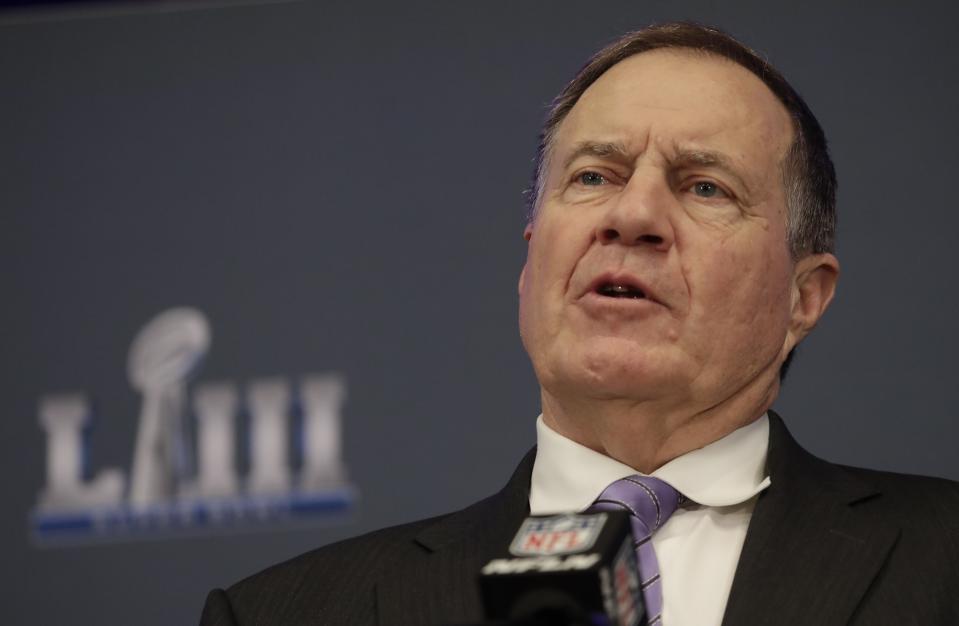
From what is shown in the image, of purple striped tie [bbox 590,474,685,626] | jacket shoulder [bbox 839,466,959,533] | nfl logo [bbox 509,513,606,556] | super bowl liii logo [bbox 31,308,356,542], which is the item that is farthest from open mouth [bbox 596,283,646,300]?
super bowl liii logo [bbox 31,308,356,542]

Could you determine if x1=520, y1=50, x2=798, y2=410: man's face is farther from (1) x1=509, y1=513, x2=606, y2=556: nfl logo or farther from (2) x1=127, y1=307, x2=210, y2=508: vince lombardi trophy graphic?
(2) x1=127, y1=307, x2=210, y2=508: vince lombardi trophy graphic

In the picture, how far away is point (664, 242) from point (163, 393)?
66.9 inches

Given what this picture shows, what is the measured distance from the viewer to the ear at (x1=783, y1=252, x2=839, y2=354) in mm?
2494

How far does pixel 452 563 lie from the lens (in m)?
2.27

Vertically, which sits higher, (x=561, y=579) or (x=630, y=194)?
(x=630, y=194)

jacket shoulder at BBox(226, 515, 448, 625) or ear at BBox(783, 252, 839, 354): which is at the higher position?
ear at BBox(783, 252, 839, 354)

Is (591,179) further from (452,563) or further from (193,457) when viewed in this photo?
(193,457)

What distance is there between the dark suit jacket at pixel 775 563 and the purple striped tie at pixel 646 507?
0.07 meters

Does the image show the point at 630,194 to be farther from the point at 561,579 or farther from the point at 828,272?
the point at 561,579

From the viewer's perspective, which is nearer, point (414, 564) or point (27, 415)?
point (414, 564)

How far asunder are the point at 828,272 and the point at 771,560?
26.5 inches

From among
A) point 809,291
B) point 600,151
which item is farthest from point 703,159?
point 809,291

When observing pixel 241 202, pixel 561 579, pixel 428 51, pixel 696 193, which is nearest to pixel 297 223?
pixel 241 202

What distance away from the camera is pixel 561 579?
4.58 feet
